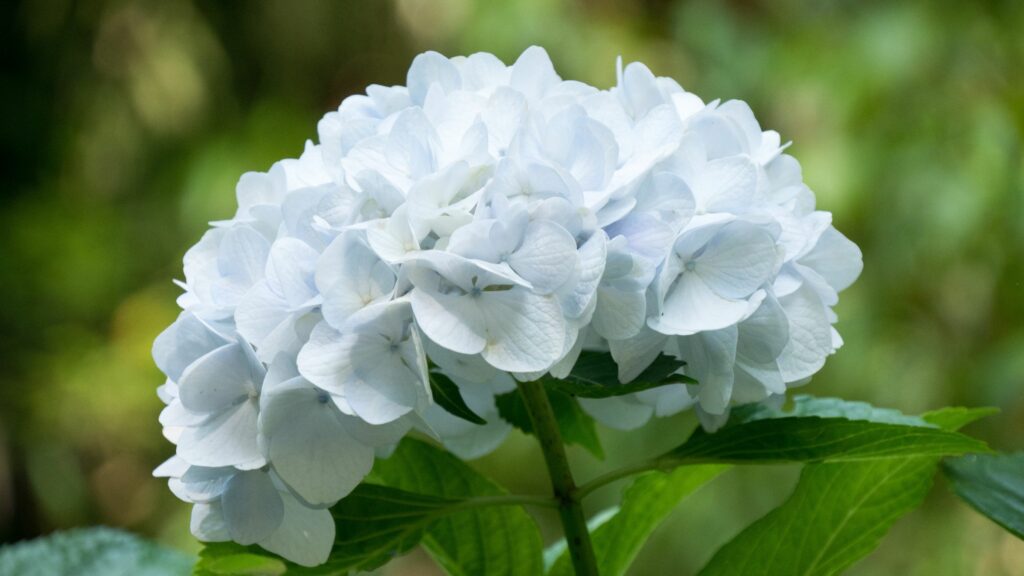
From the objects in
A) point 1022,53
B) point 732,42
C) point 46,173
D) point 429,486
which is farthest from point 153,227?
point 429,486

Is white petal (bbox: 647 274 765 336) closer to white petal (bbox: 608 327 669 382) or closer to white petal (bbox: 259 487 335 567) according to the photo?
white petal (bbox: 608 327 669 382)

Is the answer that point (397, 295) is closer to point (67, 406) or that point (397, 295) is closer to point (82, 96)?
point (67, 406)

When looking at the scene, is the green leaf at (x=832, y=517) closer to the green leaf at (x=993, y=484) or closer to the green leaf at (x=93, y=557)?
the green leaf at (x=993, y=484)

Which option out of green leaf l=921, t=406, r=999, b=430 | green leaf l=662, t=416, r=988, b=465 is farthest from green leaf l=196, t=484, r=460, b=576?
green leaf l=921, t=406, r=999, b=430

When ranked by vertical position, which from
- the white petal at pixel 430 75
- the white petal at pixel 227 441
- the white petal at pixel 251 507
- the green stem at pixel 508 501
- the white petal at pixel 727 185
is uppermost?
the white petal at pixel 430 75

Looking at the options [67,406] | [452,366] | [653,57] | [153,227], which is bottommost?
[67,406]

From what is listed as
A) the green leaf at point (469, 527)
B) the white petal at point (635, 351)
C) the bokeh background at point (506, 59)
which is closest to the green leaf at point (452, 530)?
the green leaf at point (469, 527)
